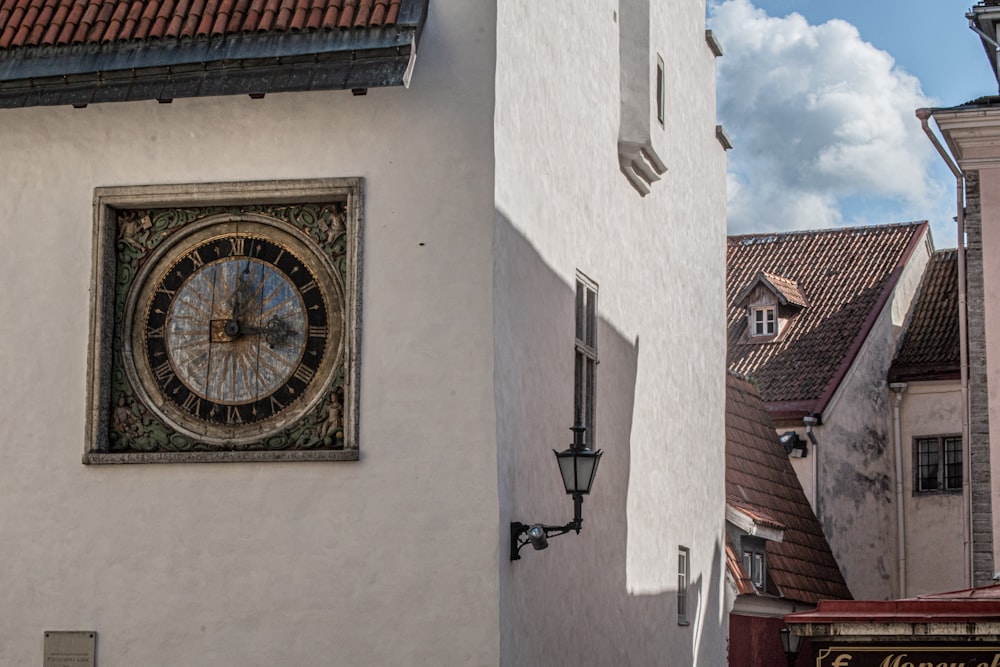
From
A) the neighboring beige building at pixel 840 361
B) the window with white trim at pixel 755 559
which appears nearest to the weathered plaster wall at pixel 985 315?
the window with white trim at pixel 755 559

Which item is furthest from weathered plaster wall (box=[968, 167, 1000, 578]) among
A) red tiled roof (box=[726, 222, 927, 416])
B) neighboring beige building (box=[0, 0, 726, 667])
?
red tiled roof (box=[726, 222, 927, 416])

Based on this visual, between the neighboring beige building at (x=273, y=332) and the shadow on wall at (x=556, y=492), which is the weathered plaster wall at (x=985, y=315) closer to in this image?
the shadow on wall at (x=556, y=492)

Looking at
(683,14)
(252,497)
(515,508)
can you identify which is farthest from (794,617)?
(683,14)

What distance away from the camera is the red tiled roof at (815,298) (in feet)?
104

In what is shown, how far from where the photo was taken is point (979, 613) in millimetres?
13406

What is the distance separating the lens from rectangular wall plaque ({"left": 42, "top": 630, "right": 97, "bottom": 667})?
42.9 ft

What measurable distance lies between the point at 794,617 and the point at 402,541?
333 cm

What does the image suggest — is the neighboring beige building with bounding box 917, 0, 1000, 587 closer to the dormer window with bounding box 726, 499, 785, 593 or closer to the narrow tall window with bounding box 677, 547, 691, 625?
the dormer window with bounding box 726, 499, 785, 593

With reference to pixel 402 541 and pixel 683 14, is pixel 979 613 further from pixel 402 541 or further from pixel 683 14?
pixel 683 14

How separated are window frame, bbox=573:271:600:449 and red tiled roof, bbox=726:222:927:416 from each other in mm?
15201

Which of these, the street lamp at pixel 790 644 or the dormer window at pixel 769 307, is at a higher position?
the dormer window at pixel 769 307

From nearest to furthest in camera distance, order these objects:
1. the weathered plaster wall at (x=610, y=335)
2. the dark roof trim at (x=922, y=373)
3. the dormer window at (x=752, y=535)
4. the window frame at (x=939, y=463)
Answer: the weathered plaster wall at (x=610, y=335) → the dormer window at (x=752, y=535) → the window frame at (x=939, y=463) → the dark roof trim at (x=922, y=373)

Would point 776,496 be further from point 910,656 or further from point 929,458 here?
point 910,656

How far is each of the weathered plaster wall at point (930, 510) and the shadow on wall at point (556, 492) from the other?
44.8 feet
